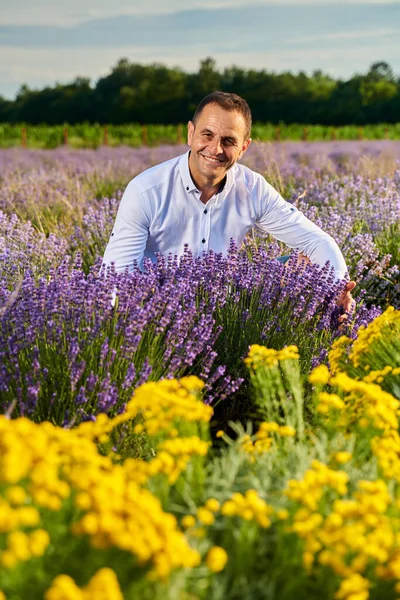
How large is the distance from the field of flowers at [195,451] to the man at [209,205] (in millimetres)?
344

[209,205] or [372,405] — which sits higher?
[209,205]

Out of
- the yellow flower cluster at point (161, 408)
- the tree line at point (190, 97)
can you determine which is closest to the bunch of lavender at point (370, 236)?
the yellow flower cluster at point (161, 408)

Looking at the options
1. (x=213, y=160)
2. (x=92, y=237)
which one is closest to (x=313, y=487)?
(x=213, y=160)

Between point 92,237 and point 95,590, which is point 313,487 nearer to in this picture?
point 95,590

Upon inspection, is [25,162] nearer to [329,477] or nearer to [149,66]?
[329,477]

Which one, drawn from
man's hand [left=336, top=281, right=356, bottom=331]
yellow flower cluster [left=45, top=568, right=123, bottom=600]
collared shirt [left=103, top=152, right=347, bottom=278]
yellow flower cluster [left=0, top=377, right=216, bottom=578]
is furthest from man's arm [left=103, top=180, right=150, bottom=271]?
yellow flower cluster [left=45, top=568, right=123, bottom=600]

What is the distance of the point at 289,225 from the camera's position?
3.97 m

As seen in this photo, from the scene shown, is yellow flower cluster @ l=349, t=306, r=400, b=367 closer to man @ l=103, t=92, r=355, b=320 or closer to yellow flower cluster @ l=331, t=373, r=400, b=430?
yellow flower cluster @ l=331, t=373, r=400, b=430

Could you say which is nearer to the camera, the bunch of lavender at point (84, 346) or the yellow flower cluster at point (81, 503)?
the yellow flower cluster at point (81, 503)

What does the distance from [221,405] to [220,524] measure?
5.33ft

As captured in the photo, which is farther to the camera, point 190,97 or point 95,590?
point 190,97

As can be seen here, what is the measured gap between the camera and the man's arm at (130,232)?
11.9 feet

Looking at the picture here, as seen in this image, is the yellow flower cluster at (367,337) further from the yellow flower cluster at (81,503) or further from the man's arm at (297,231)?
the yellow flower cluster at (81,503)

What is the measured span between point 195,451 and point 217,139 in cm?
225
